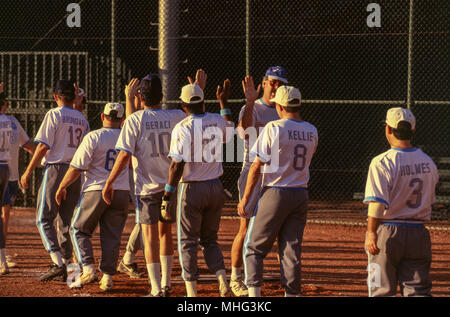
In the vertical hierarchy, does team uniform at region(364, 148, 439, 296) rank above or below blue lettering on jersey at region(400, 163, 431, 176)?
below

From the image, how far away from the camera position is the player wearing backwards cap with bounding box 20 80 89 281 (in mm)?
8695

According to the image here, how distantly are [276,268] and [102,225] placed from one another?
2.39 meters

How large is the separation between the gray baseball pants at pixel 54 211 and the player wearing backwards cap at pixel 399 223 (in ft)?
12.8

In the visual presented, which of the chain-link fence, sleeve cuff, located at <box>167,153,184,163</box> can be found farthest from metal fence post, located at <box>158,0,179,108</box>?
sleeve cuff, located at <box>167,153,184,163</box>

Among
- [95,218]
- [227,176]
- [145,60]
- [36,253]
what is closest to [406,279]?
[95,218]

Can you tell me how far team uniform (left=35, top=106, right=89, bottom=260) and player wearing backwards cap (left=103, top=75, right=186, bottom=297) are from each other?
1150 mm

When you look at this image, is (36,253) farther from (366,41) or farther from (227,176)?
(366,41)

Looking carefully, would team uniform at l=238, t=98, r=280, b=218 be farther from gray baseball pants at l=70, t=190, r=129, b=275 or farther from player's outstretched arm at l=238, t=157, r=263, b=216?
gray baseball pants at l=70, t=190, r=129, b=275

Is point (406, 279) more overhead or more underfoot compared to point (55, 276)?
more overhead

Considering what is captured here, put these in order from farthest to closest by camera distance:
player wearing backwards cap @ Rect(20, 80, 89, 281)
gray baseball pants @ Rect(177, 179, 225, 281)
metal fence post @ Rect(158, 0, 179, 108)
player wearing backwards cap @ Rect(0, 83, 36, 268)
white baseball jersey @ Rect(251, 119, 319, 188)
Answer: metal fence post @ Rect(158, 0, 179, 108)
player wearing backwards cap @ Rect(0, 83, 36, 268)
player wearing backwards cap @ Rect(20, 80, 89, 281)
gray baseball pants @ Rect(177, 179, 225, 281)
white baseball jersey @ Rect(251, 119, 319, 188)

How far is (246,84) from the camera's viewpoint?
7.88 meters

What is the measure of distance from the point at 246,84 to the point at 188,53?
10.9 metres

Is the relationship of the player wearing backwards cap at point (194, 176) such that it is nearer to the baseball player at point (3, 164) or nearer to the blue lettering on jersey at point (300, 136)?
the blue lettering on jersey at point (300, 136)

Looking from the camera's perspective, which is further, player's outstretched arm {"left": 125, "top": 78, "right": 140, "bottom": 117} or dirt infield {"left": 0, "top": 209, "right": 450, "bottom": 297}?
player's outstretched arm {"left": 125, "top": 78, "right": 140, "bottom": 117}
